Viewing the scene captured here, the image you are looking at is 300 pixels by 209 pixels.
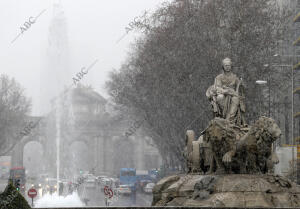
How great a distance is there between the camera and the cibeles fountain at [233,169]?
699 inches

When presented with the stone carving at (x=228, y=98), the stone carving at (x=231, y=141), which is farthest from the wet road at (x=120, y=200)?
the stone carving at (x=228, y=98)

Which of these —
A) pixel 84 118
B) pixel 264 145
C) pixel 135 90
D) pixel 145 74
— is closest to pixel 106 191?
pixel 264 145

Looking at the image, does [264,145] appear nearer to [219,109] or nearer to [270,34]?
[219,109]

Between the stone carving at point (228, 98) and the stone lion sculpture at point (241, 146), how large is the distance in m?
0.92

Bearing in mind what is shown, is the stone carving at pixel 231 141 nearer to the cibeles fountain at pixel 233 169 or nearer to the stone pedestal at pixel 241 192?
the cibeles fountain at pixel 233 169

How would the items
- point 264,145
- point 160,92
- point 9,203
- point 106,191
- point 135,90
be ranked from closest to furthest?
point 9,203 < point 264,145 < point 106,191 < point 160,92 < point 135,90

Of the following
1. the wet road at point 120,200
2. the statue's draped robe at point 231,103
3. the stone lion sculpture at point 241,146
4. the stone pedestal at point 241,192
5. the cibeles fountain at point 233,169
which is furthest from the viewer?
the wet road at point 120,200

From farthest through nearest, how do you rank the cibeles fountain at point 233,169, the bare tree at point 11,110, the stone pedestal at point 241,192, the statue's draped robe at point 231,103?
the bare tree at point 11,110, the statue's draped robe at point 231,103, the cibeles fountain at point 233,169, the stone pedestal at point 241,192

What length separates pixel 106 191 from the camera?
90.2 ft

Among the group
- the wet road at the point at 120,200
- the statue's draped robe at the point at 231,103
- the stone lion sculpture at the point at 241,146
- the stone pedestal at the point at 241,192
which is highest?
the statue's draped robe at the point at 231,103

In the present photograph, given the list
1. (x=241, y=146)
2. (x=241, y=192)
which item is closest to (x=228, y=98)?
(x=241, y=146)

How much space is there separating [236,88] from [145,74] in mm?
25749

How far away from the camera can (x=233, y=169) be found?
61.8 feet

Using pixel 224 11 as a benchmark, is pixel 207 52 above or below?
below
